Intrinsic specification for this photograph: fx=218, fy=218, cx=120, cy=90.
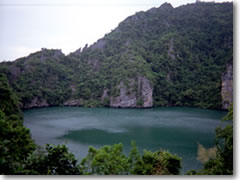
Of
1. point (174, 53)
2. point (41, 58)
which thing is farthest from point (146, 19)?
point (41, 58)

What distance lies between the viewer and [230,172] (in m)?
3.17

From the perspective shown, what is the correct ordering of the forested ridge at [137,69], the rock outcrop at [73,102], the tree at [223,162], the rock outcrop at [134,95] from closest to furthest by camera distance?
1. the tree at [223,162]
2. the forested ridge at [137,69]
3. the rock outcrop at [73,102]
4. the rock outcrop at [134,95]

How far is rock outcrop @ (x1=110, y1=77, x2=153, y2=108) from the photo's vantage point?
30034mm

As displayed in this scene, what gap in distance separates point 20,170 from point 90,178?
982 mm

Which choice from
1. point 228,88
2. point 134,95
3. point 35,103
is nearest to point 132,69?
point 134,95

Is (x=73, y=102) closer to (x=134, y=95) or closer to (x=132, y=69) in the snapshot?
(x=134, y=95)

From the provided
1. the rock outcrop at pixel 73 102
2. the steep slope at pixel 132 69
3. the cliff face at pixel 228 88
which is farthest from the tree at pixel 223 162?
the rock outcrop at pixel 73 102

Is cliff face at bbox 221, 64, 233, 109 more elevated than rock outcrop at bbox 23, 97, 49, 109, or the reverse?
cliff face at bbox 221, 64, 233, 109

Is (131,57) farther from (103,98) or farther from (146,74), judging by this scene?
(103,98)

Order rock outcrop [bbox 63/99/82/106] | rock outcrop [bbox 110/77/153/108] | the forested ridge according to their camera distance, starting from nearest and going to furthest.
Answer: the forested ridge, rock outcrop [bbox 63/99/82/106], rock outcrop [bbox 110/77/153/108]

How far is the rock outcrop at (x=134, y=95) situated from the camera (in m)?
30.0

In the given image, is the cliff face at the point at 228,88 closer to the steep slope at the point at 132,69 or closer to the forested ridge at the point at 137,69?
the forested ridge at the point at 137,69

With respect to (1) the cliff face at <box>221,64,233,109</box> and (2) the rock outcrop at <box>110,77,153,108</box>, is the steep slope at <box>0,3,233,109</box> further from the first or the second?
(1) the cliff face at <box>221,64,233,109</box>

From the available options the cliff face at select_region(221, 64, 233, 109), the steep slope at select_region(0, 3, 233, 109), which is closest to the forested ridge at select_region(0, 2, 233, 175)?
the steep slope at select_region(0, 3, 233, 109)
